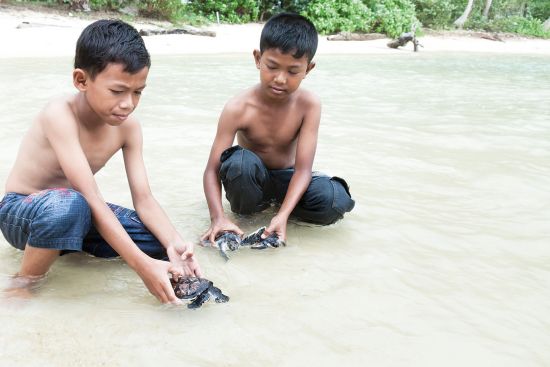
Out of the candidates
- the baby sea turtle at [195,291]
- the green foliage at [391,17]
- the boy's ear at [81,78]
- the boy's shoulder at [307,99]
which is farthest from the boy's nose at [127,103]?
the green foliage at [391,17]

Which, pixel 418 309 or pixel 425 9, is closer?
pixel 418 309

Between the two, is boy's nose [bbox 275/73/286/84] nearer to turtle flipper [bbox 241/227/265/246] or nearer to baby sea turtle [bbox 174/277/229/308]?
turtle flipper [bbox 241/227/265/246]

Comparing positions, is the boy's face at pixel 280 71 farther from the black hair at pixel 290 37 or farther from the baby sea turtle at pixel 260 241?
the baby sea turtle at pixel 260 241

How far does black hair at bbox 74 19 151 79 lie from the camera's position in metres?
1.92

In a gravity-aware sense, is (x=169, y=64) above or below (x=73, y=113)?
below

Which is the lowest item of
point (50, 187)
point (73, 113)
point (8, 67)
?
point (8, 67)

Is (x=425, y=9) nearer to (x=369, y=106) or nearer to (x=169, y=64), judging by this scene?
(x=169, y=64)

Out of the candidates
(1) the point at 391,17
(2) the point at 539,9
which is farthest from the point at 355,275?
(2) the point at 539,9

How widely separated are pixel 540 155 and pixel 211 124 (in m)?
2.56

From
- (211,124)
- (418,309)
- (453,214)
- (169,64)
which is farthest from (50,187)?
(169,64)

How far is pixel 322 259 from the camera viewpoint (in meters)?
2.32

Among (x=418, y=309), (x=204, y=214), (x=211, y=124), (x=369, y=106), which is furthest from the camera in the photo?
(x=369, y=106)

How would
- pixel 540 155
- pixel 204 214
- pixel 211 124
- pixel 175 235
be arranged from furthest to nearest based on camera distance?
1. pixel 211 124
2. pixel 540 155
3. pixel 204 214
4. pixel 175 235

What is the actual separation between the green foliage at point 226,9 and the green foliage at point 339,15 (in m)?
1.60
